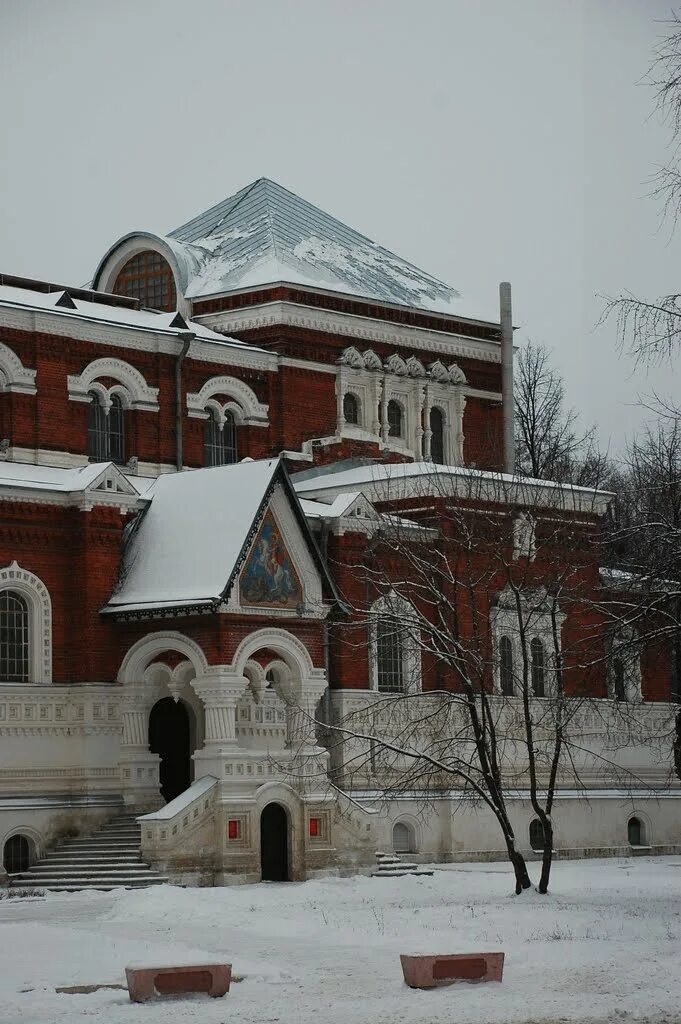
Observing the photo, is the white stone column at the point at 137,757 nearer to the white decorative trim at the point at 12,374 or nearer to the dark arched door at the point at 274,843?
the dark arched door at the point at 274,843

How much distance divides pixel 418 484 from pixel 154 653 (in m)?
7.38

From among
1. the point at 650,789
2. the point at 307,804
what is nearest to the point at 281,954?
the point at 307,804

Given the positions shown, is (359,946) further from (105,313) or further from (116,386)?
(105,313)

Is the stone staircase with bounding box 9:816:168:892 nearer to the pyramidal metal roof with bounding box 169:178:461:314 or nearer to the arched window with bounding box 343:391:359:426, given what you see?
the arched window with bounding box 343:391:359:426

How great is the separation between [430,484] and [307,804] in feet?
26.1

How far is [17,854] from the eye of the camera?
113 feet

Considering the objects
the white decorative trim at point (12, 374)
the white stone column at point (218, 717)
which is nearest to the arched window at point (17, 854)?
the white stone column at point (218, 717)

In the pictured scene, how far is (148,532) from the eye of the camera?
36.6 meters

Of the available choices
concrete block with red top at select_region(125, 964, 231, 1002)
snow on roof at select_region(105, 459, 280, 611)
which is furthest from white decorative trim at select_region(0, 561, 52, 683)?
concrete block with red top at select_region(125, 964, 231, 1002)

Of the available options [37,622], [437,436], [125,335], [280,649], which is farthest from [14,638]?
[437,436]

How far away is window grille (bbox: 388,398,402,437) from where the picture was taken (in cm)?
4503

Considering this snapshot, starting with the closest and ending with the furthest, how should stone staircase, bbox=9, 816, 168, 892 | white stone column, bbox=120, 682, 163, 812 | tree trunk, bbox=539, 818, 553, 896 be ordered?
tree trunk, bbox=539, 818, 553, 896, stone staircase, bbox=9, 816, 168, 892, white stone column, bbox=120, 682, 163, 812

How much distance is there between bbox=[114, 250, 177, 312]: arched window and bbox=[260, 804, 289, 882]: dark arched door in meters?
14.1

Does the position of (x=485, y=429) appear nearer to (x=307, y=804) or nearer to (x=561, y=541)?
(x=561, y=541)
